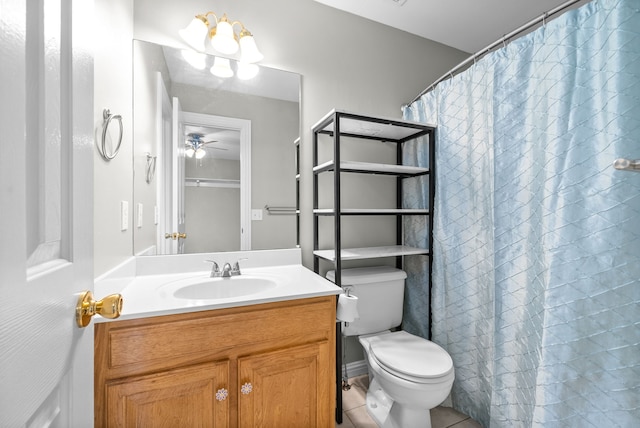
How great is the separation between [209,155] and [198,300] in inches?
33.7

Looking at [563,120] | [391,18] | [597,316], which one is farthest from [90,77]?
[391,18]

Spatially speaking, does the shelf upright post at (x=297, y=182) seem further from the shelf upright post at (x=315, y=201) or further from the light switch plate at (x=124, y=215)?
the light switch plate at (x=124, y=215)

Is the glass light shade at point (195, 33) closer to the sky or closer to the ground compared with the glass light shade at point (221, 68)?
closer to the sky

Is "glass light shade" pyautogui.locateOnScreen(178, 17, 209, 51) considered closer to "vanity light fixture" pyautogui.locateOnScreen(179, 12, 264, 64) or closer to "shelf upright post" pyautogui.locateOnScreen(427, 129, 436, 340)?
"vanity light fixture" pyautogui.locateOnScreen(179, 12, 264, 64)

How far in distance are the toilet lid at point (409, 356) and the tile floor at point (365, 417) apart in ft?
1.32

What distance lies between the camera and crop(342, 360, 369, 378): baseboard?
189cm

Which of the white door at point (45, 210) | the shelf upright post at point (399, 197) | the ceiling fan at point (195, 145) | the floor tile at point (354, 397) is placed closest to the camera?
the white door at point (45, 210)

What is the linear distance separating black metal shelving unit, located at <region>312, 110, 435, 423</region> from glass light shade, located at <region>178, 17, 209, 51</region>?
77 centimetres

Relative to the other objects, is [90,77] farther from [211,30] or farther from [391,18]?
[391,18]

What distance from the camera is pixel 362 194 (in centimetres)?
195

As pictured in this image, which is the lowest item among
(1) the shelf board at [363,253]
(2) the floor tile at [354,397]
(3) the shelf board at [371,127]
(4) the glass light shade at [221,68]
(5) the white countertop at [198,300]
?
(2) the floor tile at [354,397]

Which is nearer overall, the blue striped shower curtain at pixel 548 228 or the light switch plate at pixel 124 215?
the blue striped shower curtain at pixel 548 228

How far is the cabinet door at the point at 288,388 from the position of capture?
3.50 ft

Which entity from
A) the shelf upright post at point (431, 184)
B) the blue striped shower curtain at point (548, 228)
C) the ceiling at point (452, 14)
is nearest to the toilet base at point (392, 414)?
the blue striped shower curtain at point (548, 228)
